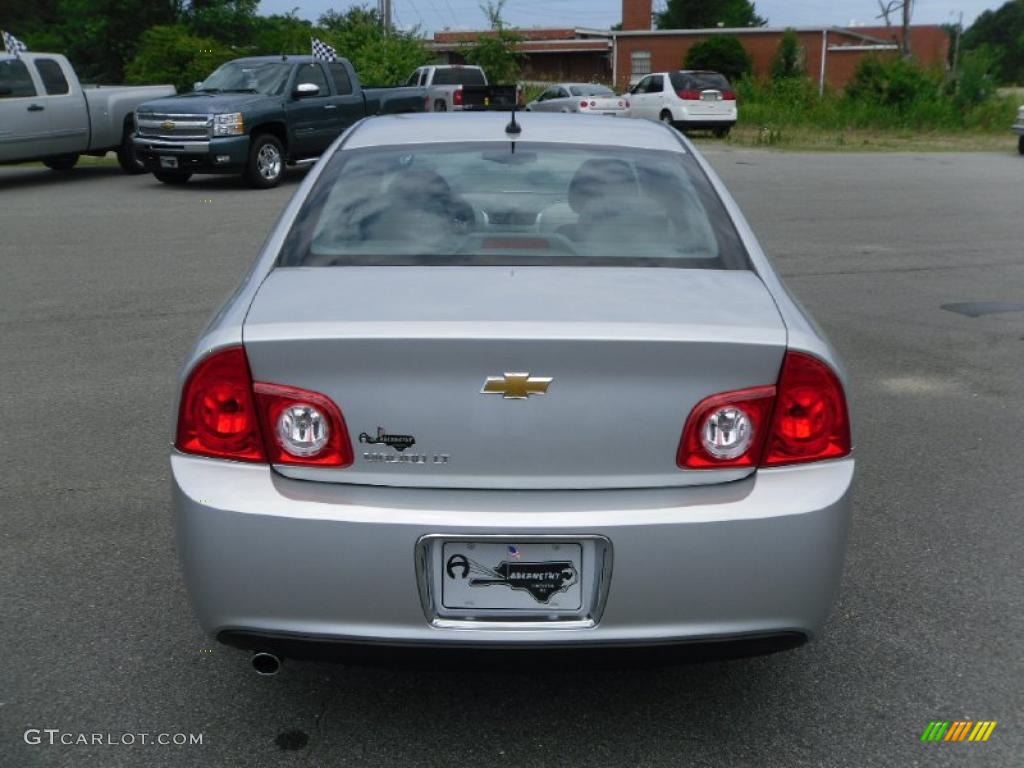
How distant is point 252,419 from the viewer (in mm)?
2734

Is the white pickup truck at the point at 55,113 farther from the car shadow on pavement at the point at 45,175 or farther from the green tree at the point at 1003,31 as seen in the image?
the green tree at the point at 1003,31

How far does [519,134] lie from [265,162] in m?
14.0

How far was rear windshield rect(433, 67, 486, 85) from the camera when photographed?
3116 cm

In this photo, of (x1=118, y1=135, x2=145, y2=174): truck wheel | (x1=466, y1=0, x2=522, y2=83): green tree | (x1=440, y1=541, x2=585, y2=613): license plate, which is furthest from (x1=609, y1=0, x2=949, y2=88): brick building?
(x1=440, y1=541, x2=585, y2=613): license plate

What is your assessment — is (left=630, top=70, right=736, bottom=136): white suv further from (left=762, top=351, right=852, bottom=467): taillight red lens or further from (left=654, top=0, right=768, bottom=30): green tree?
(left=654, top=0, right=768, bottom=30): green tree

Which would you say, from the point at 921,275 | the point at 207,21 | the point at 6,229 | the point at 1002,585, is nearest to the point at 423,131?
the point at 1002,585

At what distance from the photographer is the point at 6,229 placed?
42.3 ft

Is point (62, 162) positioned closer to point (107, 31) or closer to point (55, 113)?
point (55, 113)

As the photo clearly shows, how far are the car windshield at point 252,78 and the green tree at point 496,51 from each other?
26.9 meters

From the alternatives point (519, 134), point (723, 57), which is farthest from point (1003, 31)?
point (519, 134)

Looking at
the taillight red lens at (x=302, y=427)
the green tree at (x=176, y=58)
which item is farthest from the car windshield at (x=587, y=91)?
the taillight red lens at (x=302, y=427)

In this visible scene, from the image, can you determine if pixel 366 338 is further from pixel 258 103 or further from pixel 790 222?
pixel 258 103

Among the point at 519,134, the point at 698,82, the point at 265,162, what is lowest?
the point at 265,162

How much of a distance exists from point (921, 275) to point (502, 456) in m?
8.66
